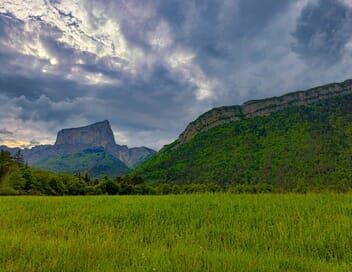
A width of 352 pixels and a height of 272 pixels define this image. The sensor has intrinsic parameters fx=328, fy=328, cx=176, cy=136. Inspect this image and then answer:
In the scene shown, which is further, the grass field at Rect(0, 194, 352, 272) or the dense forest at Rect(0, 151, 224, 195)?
the dense forest at Rect(0, 151, 224, 195)

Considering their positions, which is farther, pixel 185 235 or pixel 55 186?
pixel 55 186

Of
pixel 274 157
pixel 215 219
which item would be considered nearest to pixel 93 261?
pixel 215 219

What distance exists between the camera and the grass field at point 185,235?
21.5 feet

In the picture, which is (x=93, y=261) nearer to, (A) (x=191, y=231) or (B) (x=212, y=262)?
(B) (x=212, y=262)

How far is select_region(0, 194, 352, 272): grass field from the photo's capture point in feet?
21.5

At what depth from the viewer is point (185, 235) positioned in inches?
395

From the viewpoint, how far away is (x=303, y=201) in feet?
41.3

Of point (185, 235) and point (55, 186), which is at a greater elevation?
point (55, 186)

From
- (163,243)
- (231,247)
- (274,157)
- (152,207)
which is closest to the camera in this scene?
(231,247)

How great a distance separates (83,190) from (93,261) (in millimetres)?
64016

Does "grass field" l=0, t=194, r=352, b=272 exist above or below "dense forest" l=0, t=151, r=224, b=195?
below

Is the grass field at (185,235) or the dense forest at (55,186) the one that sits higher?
the dense forest at (55,186)

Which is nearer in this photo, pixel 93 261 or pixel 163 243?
pixel 93 261

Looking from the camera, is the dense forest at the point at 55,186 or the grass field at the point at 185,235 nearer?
the grass field at the point at 185,235
